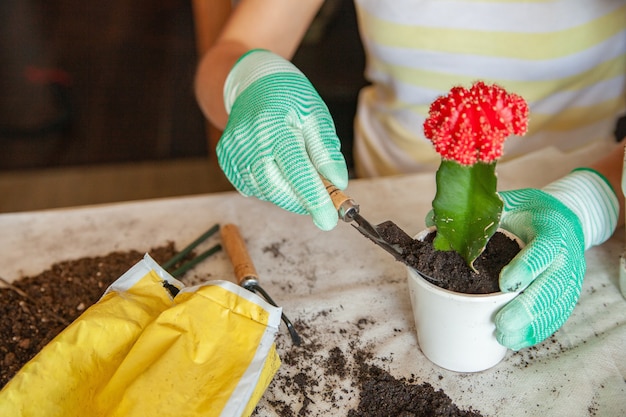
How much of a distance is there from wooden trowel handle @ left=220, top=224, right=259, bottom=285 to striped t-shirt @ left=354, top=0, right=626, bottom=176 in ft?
1.25

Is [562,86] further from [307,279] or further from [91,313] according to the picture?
[91,313]

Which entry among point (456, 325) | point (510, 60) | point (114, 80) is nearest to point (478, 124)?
point (456, 325)

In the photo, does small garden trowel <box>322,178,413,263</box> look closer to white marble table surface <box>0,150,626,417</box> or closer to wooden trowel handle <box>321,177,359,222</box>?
wooden trowel handle <box>321,177,359,222</box>

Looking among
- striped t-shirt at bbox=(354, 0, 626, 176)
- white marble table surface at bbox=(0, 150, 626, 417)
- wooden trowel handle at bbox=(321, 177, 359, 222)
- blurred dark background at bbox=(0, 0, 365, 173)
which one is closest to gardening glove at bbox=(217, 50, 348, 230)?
wooden trowel handle at bbox=(321, 177, 359, 222)

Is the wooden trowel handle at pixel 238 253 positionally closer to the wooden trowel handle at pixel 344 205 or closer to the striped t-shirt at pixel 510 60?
the wooden trowel handle at pixel 344 205

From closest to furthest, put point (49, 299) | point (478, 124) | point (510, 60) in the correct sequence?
point (478, 124) → point (49, 299) → point (510, 60)

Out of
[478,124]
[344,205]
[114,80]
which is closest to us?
[478,124]

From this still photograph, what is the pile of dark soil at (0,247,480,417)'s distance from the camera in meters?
Result: 0.62

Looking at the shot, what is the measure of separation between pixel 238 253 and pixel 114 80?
70.7 inches

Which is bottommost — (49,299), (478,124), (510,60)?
(49,299)

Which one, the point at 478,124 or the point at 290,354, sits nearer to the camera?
the point at 478,124

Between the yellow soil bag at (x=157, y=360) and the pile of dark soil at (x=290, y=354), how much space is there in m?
0.05

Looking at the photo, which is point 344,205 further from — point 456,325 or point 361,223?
point 456,325

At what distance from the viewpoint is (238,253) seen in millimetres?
777
